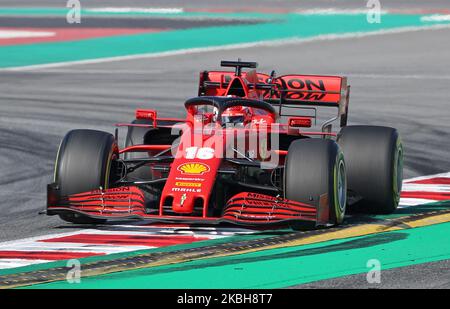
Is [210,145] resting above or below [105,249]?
above

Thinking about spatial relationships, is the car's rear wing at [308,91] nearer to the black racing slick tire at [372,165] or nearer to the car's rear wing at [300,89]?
the car's rear wing at [300,89]

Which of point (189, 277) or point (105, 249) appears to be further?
point (105, 249)

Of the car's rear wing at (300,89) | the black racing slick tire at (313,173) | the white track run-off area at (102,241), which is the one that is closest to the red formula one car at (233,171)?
the black racing slick tire at (313,173)

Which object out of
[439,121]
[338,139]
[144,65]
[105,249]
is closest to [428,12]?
[144,65]

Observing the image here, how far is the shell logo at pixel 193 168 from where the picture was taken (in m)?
11.2

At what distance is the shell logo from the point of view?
11.2 m

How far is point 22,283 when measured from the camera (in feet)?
29.2

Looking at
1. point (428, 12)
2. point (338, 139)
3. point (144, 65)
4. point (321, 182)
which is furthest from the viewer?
point (428, 12)

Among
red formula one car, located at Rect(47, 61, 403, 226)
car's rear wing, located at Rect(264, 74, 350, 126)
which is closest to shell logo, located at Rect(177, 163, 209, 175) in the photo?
red formula one car, located at Rect(47, 61, 403, 226)

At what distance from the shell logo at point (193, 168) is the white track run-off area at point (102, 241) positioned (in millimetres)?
512

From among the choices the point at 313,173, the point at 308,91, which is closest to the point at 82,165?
the point at 313,173
